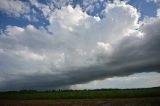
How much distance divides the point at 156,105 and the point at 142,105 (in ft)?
5.98

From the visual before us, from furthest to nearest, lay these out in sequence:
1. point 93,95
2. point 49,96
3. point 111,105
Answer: point 49,96 < point 93,95 < point 111,105

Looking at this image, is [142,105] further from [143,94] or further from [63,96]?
[63,96]

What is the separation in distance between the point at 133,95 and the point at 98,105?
1917 cm

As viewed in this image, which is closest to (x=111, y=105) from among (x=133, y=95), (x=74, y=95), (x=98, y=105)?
(x=98, y=105)

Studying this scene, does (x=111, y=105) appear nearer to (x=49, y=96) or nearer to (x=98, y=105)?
(x=98, y=105)

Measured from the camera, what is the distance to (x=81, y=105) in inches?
1462

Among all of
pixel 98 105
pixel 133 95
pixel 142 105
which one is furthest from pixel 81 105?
pixel 133 95

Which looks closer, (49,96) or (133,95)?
(133,95)

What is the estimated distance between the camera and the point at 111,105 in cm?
3622

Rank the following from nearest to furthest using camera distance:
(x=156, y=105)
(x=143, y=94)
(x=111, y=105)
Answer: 1. (x=156, y=105)
2. (x=111, y=105)
3. (x=143, y=94)

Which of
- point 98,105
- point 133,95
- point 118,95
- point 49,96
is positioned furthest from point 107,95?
point 98,105

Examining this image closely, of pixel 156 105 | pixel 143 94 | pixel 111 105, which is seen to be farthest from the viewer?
pixel 143 94

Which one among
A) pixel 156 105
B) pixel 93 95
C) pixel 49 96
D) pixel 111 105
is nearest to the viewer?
pixel 156 105

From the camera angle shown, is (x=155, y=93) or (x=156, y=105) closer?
(x=156, y=105)
